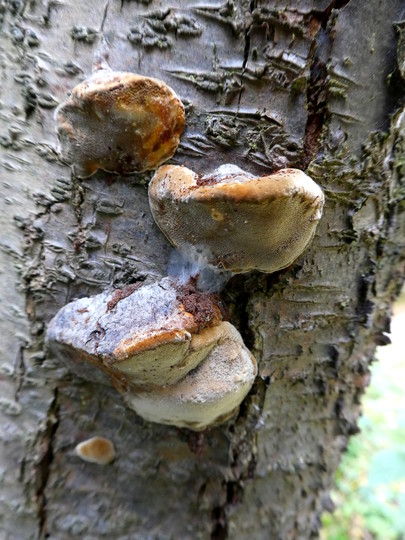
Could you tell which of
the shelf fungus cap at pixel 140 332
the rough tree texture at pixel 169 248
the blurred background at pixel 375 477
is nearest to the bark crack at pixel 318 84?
the rough tree texture at pixel 169 248

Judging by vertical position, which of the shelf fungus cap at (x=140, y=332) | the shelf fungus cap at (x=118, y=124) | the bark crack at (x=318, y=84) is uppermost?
the bark crack at (x=318, y=84)

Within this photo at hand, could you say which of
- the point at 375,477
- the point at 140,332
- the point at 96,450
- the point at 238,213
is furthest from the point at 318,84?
the point at 375,477

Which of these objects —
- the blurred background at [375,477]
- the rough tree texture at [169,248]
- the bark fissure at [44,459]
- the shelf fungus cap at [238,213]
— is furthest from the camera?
the blurred background at [375,477]

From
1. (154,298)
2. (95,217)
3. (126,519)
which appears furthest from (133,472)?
(95,217)

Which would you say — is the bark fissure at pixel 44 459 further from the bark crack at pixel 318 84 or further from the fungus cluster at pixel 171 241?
the bark crack at pixel 318 84

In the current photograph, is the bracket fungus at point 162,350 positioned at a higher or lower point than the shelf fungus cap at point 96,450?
higher

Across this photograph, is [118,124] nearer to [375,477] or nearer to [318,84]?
[318,84]

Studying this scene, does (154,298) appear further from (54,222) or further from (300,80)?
(300,80)

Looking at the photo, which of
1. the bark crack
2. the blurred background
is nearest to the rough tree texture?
the bark crack
